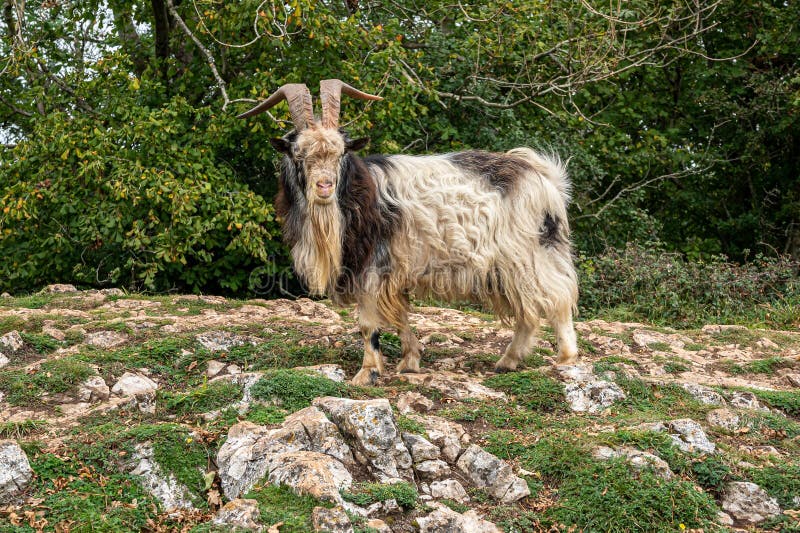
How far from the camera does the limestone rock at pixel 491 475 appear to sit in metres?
4.35

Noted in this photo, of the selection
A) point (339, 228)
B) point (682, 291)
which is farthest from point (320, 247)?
point (682, 291)

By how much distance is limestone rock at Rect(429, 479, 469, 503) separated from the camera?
4293 mm

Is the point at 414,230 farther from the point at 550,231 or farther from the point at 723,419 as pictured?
the point at 723,419

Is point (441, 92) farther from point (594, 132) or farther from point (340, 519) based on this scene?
point (340, 519)

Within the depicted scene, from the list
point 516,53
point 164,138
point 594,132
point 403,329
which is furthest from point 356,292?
point 594,132

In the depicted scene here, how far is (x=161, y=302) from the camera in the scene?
8023mm

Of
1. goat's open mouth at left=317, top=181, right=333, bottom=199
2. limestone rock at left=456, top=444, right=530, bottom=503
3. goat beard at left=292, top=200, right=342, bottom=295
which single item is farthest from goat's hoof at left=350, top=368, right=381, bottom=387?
limestone rock at left=456, top=444, right=530, bottom=503

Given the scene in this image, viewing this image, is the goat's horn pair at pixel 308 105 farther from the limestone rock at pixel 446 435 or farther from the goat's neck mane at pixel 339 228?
the limestone rock at pixel 446 435

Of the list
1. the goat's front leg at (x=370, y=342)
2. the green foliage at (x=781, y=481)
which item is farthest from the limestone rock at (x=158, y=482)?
the green foliage at (x=781, y=481)

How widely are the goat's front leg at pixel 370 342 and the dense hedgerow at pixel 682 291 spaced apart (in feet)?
13.9

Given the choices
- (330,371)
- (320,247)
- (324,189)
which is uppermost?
(324,189)

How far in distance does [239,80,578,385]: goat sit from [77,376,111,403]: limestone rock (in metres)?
1.54

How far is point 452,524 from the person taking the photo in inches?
157

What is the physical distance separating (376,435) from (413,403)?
3.11 feet
